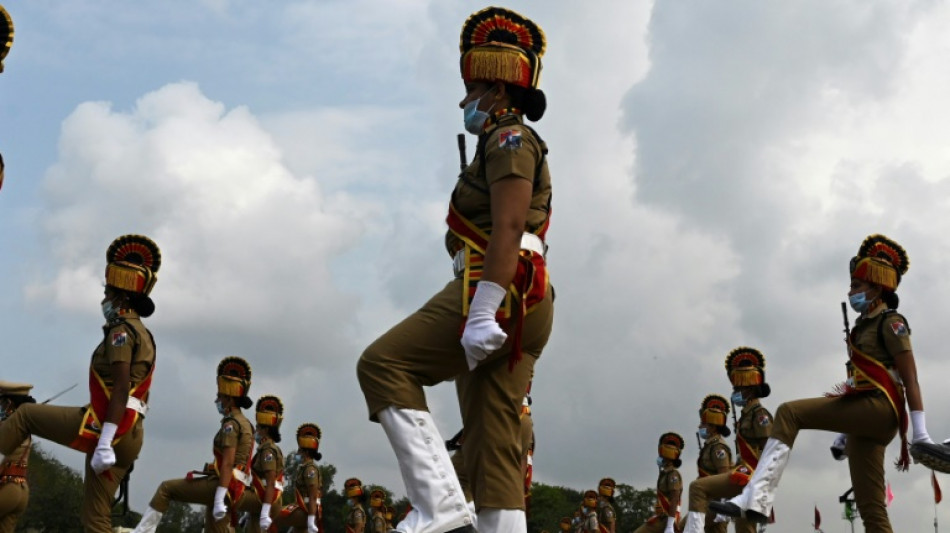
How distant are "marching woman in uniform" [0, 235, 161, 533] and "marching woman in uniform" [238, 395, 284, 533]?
24.1 ft

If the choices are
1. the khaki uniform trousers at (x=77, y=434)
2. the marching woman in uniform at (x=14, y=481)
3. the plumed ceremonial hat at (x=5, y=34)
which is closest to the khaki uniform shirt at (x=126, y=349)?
the khaki uniform trousers at (x=77, y=434)

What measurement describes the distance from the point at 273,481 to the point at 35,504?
1508 inches

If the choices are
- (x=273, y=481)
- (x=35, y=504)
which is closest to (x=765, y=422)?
(x=273, y=481)

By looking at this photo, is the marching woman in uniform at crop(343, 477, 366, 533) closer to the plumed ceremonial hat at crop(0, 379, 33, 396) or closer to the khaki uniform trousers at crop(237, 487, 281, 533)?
the khaki uniform trousers at crop(237, 487, 281, 533)

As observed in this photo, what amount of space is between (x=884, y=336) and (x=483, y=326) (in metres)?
5.75

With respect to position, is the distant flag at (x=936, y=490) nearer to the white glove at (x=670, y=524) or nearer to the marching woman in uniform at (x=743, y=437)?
the marching woman in uniform at (x=743, y=437)

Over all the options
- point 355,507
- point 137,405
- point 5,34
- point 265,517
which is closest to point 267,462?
point 265,517

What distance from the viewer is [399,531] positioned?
15.7 ft

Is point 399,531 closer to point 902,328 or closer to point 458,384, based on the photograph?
point 458,384

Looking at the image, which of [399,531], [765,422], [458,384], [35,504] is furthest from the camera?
[35,504]

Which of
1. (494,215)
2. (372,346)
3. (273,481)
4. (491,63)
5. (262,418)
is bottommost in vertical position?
(372,346)

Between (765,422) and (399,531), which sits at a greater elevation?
(765,422)

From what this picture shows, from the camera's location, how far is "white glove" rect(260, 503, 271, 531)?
58.8 feet

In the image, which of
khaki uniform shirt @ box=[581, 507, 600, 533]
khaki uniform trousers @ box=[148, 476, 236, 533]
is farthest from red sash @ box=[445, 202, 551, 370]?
khaki uniform shirt @ box=[581, 507, 600, 533]
